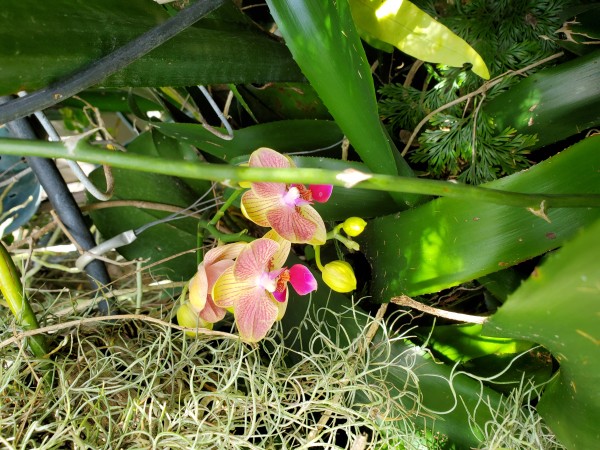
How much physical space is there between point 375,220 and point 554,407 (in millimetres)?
222

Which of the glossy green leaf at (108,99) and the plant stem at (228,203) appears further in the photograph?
the glossy green leaf at (108,99)

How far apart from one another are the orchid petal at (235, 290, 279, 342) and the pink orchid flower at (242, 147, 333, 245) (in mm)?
57

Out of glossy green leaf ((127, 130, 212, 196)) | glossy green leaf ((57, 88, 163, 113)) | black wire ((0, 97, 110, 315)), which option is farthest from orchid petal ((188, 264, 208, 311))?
glossy green leaf ((57, 88, 163, 113))

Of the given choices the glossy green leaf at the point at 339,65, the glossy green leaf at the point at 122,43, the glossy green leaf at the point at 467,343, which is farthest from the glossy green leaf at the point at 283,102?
the glossy green leaf at the point at 467,343

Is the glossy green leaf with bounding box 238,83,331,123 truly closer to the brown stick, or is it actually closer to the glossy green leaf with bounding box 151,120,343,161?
the glossy green leaf with bounding box 151,120,343,161

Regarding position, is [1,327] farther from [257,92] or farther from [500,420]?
[500,420]

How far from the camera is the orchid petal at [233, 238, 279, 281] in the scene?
1.57ft

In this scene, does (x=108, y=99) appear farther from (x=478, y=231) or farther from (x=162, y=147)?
(x=478, y=231)

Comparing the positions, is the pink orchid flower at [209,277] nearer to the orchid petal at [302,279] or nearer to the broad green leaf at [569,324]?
the orchid petal at [302,279]

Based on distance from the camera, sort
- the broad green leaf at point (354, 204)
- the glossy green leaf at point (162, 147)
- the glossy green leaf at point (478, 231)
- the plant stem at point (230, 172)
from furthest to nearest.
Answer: the glossy green leaf at point (162, 147) < the broad green leaf at point (354, 204) < the glossy green leaf at point (478, 231) < the plant stem at point (230, 172)

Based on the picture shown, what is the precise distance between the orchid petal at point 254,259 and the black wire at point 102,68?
17 cm

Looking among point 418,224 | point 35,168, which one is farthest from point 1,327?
point 418,224

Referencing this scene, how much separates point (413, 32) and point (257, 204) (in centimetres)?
21

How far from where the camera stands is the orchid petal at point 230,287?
19.2 inches
